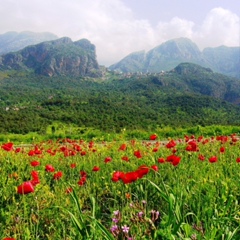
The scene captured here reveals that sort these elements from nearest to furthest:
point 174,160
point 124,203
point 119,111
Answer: point 174,160 → point 124,203 → point 119,111

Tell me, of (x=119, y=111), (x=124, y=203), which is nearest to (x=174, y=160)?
(x=124, y=203)

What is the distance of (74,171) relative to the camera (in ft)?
20.3

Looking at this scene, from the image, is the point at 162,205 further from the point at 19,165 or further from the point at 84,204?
the point at 19,165

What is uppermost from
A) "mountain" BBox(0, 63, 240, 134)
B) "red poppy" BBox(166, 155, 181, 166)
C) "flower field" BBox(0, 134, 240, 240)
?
"red poppy" BBox(166, 155, 181, 166)

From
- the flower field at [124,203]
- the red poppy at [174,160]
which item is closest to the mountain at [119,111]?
the flower field at [124,203]

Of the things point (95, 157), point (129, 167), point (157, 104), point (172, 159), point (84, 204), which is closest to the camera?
point (172, 159)

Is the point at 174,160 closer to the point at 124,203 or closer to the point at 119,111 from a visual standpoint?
the point at 124,203

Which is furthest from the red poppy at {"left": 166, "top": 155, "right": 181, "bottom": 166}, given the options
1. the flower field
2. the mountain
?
the mountain

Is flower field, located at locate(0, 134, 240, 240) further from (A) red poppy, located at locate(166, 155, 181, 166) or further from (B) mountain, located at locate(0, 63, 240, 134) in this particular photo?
(B) mountain, located at locate(0, 63, 240, 134)

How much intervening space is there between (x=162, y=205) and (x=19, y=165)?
11.0ft

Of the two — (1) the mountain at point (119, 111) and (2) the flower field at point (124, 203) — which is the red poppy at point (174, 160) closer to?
(2) the flower field at point (124, 203)

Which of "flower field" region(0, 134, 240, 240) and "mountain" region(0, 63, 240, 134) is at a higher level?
"flower field" region(0, 134, 240, 240)

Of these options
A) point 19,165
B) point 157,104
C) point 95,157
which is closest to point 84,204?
point 19,165

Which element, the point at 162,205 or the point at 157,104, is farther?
the point at 157,104
